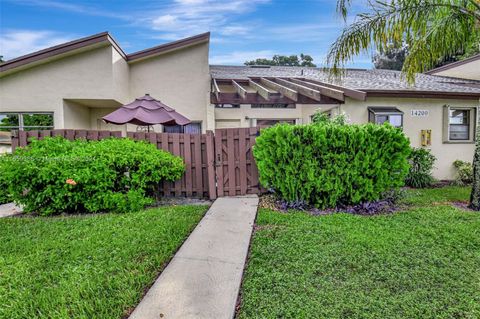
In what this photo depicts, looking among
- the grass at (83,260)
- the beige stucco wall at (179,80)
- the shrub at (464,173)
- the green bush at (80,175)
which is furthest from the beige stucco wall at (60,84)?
the shrub at (464,173)

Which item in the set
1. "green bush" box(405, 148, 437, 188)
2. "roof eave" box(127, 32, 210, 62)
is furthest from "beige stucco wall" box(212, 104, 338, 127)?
"green bush" box(405, 148, 437, 188)

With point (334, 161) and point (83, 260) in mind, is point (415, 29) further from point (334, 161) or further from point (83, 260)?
point (83, 260)

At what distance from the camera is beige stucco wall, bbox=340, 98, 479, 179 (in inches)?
376

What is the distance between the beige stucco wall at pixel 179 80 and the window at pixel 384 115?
5874 mm

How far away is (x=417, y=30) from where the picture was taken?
6.29 m

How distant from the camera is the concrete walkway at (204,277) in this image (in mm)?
2426

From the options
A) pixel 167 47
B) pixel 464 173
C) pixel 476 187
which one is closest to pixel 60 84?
pixel 167 47

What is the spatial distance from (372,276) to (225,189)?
4272mm

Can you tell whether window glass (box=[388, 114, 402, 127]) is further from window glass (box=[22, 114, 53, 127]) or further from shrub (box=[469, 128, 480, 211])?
window glass (box=[22, 114, 53, 127])

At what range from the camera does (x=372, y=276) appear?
305cm

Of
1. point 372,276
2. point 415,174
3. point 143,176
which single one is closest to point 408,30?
point 415,174

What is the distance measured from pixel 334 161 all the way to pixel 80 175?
5037 millimetres

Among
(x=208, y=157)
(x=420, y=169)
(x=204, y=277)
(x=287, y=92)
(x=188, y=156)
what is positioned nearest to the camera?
(x=204, y=277)

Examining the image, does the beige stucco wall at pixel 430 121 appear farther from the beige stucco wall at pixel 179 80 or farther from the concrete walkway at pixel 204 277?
the concrete walkway at pixel 204 277
